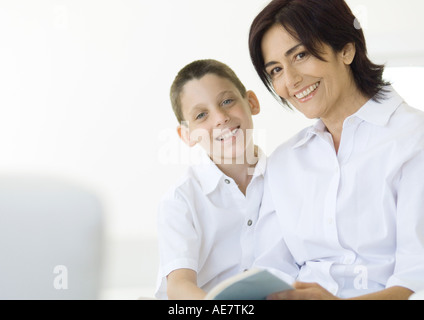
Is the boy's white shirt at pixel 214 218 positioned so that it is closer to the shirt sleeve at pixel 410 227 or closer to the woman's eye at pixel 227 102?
the woman's eye at pixel 227 102

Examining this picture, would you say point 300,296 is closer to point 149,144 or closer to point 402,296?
point 402,296

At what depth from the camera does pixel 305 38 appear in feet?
4.92

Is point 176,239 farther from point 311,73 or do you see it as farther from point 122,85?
point 122,85

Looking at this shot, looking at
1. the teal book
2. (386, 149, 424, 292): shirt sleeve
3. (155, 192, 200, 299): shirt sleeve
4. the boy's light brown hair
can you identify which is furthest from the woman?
the teal book

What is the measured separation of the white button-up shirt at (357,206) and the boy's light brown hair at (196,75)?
334 mm

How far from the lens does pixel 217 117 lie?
162cm

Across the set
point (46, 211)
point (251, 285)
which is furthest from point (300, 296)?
point (46, 211)

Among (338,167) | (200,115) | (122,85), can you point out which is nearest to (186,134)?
(200,115)

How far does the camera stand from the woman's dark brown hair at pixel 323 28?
4.97ft

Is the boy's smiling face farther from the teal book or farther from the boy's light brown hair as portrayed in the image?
the teal book

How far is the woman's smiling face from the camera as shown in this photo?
153 centimetres

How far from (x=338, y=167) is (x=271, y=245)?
33 centimetres

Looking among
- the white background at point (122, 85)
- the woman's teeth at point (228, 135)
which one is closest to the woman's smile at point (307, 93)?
the woman's teeth at point (228, 135)

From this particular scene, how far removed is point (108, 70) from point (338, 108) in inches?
50.4
